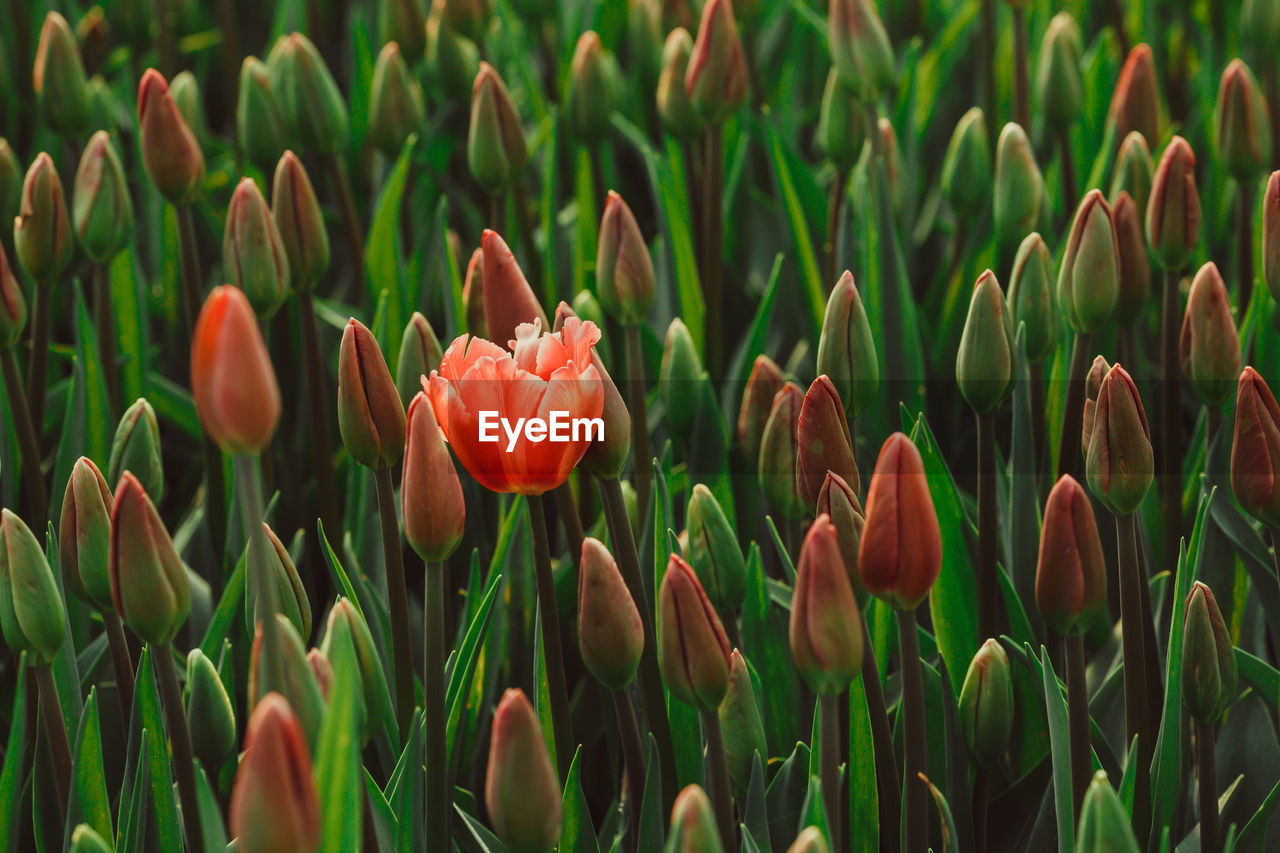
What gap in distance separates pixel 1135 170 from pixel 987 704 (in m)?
0.63

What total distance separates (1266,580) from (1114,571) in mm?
147

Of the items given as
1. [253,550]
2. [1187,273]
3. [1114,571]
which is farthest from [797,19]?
[253,550]

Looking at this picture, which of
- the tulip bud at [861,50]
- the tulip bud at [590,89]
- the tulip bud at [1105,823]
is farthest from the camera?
the tulip bud at [590,89]

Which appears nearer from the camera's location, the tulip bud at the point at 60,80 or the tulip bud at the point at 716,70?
the tulip bud at the point at 716,70

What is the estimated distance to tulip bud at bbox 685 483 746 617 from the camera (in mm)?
853

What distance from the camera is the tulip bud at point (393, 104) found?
1.51 metres

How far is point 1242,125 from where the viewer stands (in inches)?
50.9

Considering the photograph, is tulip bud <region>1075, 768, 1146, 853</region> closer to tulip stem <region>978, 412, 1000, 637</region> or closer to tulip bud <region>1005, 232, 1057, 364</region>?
tulip stem <region>978, 412, 1000, 637</region>

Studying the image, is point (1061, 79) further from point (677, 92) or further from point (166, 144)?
point (166, 144)

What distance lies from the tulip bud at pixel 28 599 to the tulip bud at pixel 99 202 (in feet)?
1.74

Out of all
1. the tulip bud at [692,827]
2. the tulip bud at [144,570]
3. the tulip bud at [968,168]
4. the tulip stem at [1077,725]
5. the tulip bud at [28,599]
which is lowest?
the tulip stem at [1077,725]

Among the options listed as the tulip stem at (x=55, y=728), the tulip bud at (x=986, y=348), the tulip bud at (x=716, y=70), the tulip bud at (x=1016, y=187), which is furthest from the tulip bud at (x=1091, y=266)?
the tulip stem at (x=55, y=728)

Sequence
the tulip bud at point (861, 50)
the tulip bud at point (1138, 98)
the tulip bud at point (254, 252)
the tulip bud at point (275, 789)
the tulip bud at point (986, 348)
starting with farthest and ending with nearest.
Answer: the tulip bud at point (1138, 98) < the tulip bud at point (861, 50) < the tulip bud at point (254, 252) < the tulip bud at point (986, 348) < the tulip bud at point (275, 789)

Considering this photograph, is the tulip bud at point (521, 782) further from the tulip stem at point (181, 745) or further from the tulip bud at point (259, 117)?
the tulip bud at point (259, 117)
